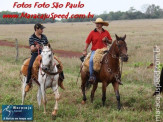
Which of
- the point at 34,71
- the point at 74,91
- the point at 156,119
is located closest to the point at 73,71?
the point at 74,91

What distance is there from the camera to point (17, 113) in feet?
25.1

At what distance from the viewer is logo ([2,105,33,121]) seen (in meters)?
7.34

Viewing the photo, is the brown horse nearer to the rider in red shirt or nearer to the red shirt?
the rider in red shirt

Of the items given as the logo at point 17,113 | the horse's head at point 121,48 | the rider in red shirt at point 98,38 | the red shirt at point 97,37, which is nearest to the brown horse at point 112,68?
the horse's head at point 121,48

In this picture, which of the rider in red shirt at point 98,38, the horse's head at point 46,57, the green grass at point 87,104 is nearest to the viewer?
the horse's head at point 46,57

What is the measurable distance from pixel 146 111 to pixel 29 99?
4.11 meters

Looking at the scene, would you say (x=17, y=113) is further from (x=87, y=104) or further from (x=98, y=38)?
(x=98, y=38)

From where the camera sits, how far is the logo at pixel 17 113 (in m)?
7.34

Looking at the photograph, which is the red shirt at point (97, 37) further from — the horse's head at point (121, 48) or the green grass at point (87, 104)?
the green grass at point (87, 104)

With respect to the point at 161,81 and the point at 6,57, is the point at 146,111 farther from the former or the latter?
the point at 6,57

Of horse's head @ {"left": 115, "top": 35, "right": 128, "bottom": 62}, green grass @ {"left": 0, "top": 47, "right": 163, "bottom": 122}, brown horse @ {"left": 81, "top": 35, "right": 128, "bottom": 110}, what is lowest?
green grass @ {"left": 0, "top": 47, "right": 163, "bottom": 122}

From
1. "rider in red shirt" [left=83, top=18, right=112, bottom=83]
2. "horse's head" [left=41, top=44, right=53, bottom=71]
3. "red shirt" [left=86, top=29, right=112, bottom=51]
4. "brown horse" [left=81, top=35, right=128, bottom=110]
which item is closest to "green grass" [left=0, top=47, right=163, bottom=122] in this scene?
"brown horse" [left=81, top=35, right=128, bottom=110]

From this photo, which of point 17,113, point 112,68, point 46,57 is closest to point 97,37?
point 112,68

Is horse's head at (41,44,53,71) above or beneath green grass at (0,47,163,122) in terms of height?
above
